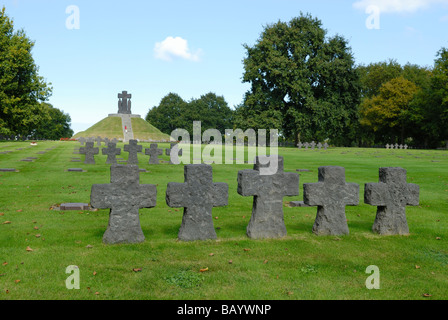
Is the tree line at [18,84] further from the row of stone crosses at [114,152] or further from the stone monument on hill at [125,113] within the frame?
the stone monument on hill at [125,113]

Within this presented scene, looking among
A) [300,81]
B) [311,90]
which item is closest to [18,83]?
[300,81]

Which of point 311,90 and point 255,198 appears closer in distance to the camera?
point 255,198

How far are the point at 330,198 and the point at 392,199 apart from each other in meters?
1.32

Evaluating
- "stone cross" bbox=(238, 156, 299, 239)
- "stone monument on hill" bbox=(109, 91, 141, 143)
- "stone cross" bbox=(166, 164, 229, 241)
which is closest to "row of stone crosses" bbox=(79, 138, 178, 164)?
"stone cross" bbox=(166, 164, 229, 241)

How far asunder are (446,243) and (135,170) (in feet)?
19.4

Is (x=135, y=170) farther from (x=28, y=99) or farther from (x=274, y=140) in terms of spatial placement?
(x=274, y=140)

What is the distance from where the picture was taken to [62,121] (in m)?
122

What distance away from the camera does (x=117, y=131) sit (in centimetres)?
9062

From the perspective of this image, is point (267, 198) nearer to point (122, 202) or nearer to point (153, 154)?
point (122, 202)

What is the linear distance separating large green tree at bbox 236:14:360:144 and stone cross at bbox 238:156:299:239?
4440cm

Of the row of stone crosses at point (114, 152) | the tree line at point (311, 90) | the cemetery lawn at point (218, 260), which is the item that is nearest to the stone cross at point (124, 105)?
the tree line at point (311, 90)

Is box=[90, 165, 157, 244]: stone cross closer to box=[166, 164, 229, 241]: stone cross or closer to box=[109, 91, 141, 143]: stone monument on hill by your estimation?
box=[166, 164, 229, 241]: stone cross

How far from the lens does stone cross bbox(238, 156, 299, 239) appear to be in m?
6.91
